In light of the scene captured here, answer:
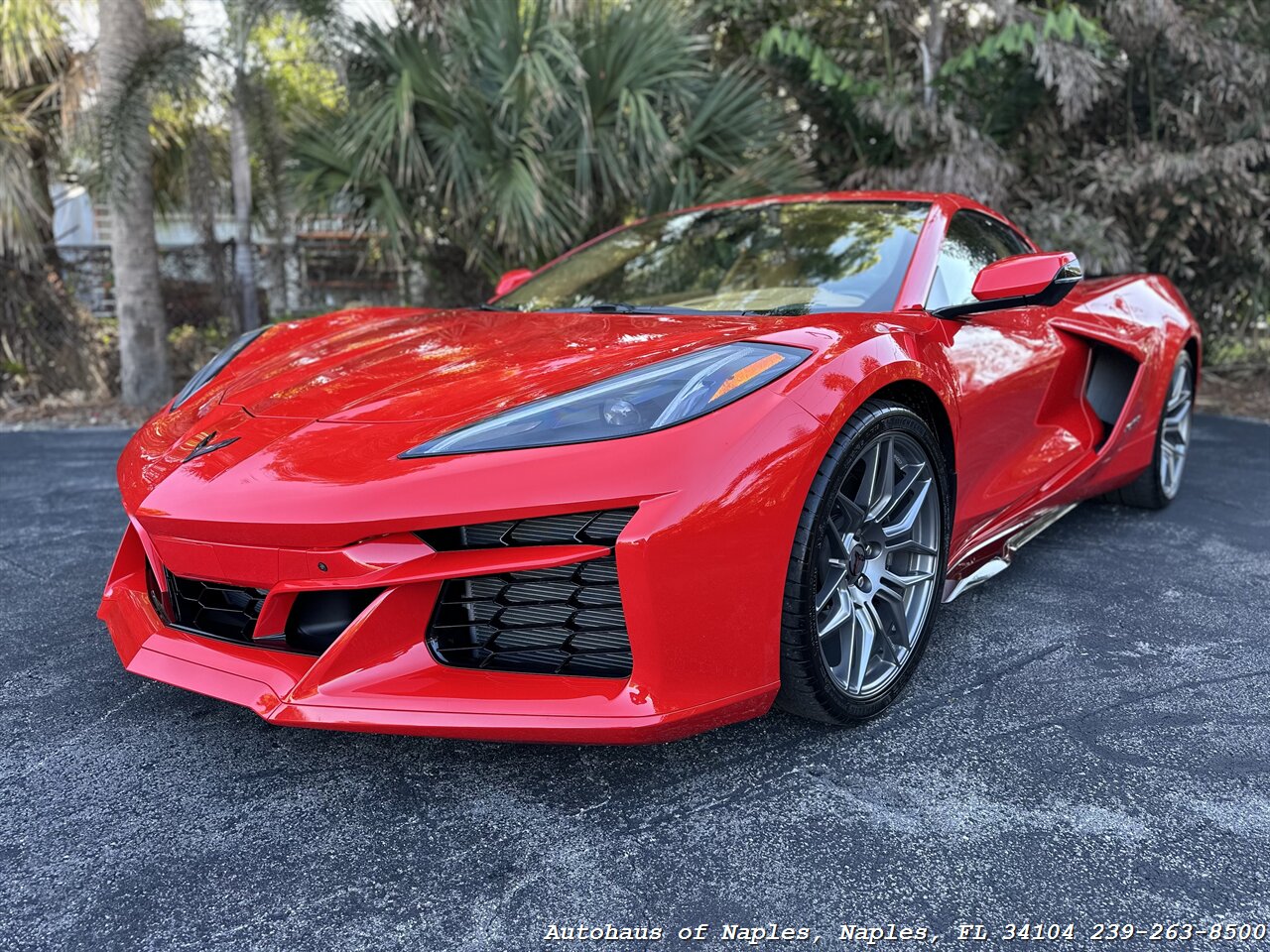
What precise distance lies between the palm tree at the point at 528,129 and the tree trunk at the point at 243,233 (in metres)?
1.66

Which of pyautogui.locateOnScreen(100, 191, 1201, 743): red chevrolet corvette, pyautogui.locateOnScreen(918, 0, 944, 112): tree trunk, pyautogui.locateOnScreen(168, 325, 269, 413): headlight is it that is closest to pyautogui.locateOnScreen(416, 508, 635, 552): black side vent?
pyautogui.locateOnScreen(100, 191, 1201, 743): red chevrolet corvette

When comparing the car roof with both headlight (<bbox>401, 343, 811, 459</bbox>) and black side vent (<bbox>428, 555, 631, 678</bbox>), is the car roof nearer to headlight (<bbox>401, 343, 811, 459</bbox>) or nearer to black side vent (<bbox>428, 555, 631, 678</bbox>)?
headlight (<bbox>401, 343, 811, 459</bbox>)

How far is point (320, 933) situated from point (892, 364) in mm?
1468

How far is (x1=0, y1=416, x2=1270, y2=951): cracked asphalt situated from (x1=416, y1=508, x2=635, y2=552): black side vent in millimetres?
495

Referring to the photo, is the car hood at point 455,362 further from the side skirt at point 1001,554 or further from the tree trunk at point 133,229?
the tree trunk at point 133,229

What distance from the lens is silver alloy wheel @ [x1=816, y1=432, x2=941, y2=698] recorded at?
1.91 meters

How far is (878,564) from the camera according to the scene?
81.4 inches

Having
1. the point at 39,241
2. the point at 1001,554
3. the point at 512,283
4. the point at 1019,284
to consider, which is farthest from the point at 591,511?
the point at 39,241

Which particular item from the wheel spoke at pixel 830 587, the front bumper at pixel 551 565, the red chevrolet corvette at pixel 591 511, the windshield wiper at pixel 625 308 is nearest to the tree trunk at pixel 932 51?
the red chevrolet corvette at pixel 591 511

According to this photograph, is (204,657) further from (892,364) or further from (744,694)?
(892,364)

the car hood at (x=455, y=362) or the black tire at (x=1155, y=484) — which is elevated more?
the car hood at (x=455, y=362)

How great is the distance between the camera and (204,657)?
1745 mm

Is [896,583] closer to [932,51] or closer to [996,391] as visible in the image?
[996,391]

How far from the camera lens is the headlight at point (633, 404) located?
1.67m
